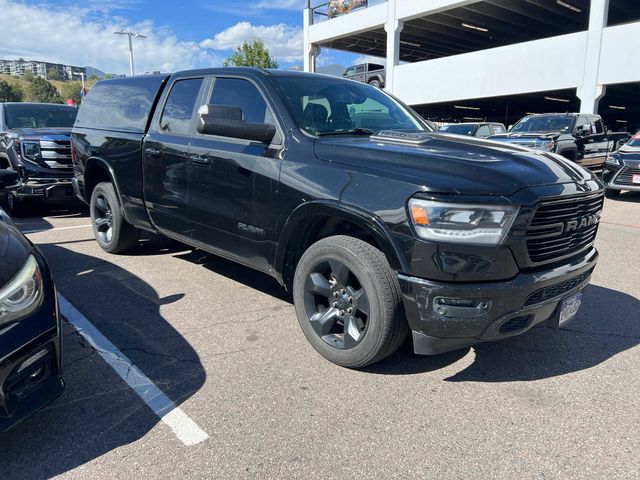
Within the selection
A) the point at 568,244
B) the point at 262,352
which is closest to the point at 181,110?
the point at 262,352

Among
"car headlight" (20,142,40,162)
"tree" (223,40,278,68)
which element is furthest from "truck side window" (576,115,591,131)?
"tree" (223,40,278,68)

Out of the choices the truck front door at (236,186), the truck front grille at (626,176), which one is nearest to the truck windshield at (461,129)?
the truck front grille at (626,176)

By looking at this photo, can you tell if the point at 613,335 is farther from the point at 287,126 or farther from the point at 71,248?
the point at 71,248

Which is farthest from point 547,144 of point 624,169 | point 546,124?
point 546,124

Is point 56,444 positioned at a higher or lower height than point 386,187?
lower

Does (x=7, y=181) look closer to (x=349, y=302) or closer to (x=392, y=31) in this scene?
(x=349, y=302)

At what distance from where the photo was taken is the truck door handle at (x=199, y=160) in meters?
3.94

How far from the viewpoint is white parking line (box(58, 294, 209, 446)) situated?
99.7 inches

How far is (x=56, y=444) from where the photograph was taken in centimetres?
244

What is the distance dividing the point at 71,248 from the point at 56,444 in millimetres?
4167

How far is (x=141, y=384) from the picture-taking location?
297 cm

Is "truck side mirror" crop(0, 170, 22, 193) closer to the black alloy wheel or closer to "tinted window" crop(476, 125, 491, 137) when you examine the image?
the black alloy wheel

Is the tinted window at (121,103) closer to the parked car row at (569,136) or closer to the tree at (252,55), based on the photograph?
the parked car row at (569,136)

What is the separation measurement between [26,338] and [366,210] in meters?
1.79
